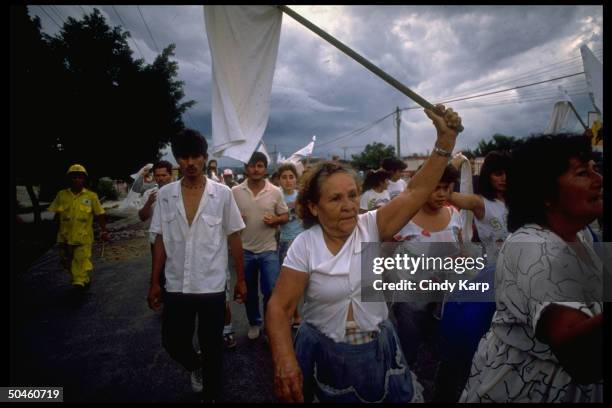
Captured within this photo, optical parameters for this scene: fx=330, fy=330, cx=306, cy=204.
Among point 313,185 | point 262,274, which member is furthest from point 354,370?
point 262,274

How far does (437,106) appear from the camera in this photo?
1.82m

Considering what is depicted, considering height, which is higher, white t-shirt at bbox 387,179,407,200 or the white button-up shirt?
white t-shirt at bbox 387,179,407,200

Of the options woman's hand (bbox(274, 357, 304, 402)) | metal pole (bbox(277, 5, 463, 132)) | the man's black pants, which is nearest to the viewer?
woman's hand (bbox(274, 357, 304, 402))

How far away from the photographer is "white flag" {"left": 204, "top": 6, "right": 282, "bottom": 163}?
1.99m

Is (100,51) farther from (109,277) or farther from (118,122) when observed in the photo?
(109,277)

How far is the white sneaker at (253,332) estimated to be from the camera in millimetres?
3887

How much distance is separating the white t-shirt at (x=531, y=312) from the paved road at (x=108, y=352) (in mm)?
1974

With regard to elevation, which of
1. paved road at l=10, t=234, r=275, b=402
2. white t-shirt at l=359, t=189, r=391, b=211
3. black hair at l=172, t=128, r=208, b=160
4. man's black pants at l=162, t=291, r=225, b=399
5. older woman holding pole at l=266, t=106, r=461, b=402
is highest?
black hair at l=172, t=128, r=208, b=160

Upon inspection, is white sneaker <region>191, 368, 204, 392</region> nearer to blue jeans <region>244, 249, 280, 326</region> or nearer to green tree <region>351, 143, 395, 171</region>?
blue jeans <region>244, 249, 280, 326</region>

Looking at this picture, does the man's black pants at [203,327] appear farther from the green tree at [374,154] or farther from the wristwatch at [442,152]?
the green tree at [374,154]

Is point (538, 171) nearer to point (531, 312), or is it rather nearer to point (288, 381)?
point (531, 312)

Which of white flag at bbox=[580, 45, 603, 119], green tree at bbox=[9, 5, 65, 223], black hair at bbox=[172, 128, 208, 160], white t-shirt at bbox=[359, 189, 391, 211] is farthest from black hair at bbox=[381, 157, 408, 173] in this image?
green tree at bbox=[9, 5, 65, 223]

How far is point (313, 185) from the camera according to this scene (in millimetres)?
1849

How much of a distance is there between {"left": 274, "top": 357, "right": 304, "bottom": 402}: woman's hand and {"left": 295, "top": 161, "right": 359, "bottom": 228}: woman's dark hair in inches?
30.3
